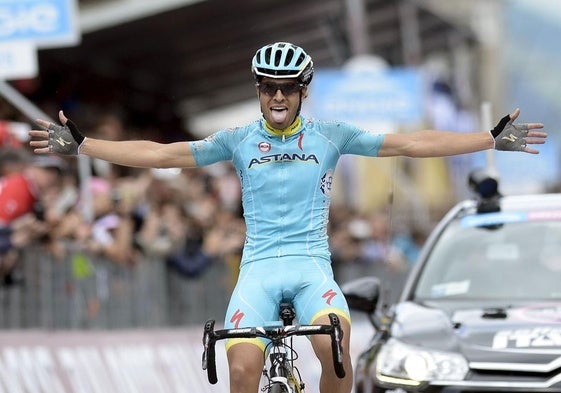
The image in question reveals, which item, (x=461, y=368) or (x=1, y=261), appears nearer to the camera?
(x=461, y=368)

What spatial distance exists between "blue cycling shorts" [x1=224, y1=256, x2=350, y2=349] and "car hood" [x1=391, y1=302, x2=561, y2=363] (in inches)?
40.2

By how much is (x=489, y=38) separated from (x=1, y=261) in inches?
1902

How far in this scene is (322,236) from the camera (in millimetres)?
7488

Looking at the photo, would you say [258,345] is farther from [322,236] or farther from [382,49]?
[382,49]

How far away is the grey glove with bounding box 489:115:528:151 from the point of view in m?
7.62

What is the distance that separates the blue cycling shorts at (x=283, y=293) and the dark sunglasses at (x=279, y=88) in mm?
784

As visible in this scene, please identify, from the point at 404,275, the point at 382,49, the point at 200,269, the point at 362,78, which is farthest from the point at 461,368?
the point at 382,49

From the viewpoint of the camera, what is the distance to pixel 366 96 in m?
23.2

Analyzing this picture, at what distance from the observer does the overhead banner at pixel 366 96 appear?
23.0 metres

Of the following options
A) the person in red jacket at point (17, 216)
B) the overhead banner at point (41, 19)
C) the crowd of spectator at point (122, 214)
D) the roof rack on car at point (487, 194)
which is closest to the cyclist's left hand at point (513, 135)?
the roof rack on car at point (487, 194)

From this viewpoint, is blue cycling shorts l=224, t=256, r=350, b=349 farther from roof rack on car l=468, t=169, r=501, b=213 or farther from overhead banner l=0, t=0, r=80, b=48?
overhead banner l=0, t=0, r=80, b=48

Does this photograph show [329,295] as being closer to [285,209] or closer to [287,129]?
[285,209]

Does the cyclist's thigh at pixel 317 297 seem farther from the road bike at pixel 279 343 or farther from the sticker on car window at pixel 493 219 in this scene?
the sticker on car window at pixel 493 219

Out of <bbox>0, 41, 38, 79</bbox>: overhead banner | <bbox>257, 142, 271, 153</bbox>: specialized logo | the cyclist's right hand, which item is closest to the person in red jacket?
<bbox>0, 41, 38, 79</bbox>: overhead banner
